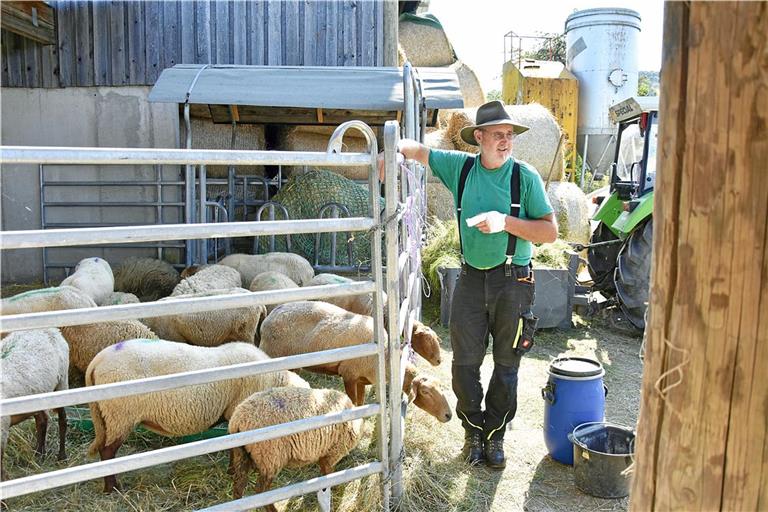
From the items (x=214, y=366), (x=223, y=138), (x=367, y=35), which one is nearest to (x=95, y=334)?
(x=214, y=366)

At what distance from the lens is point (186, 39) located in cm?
981

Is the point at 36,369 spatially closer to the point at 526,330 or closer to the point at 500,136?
the point at 526,330

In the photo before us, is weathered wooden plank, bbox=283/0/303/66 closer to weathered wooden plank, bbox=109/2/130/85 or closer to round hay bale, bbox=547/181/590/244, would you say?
weathered wooden plank, bbox=109/2/130/85

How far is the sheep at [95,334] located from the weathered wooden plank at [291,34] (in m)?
6.23

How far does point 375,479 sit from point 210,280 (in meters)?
3.63

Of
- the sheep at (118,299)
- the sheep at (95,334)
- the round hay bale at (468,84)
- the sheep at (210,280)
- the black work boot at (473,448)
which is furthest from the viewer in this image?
the round hay bale at (468,84)

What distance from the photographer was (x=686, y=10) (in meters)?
1.33

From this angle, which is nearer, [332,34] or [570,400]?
[570,400]

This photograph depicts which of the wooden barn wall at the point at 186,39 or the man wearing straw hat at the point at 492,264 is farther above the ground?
the wooden barn wall at the point at 186,39

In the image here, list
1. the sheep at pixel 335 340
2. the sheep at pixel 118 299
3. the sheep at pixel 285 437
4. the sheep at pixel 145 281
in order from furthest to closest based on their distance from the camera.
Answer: the sheep at pixel 145 281 < the sheep at pixel 118 299 < the sheep at pixel 335 340 < the sheep at pixel 285 437

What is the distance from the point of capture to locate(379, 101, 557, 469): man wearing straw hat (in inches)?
150

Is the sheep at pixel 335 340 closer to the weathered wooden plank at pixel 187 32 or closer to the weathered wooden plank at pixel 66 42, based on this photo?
the weathered wooden plank at pixel 187 32

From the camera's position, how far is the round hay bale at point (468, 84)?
16.7m

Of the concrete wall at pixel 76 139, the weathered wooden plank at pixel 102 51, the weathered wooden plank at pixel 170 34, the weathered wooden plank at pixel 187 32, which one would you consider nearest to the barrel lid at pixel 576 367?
the concrete wall at pixel 76 139
